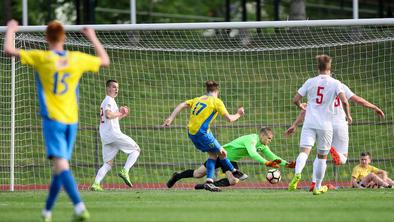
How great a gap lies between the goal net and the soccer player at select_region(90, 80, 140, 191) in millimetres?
2611

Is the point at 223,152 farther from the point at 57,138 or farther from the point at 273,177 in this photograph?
the point at 57,138

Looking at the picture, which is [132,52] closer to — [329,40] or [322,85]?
[329,40]

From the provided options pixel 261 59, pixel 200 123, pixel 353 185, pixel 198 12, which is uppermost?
pixel 198 12

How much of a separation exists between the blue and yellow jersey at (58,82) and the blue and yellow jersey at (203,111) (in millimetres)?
5484

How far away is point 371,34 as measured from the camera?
19.5 m

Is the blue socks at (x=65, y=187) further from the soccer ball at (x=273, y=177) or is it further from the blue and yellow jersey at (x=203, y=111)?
the soccer ball at (x=273, y=177)

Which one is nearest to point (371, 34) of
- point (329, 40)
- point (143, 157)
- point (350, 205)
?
point (329, 40)

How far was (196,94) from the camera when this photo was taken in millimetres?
22250

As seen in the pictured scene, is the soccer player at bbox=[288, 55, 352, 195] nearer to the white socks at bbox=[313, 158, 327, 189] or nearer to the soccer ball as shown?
the white socks at bbox=[313, 158, 327, 189]

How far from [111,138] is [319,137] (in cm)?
399

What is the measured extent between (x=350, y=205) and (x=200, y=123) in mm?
4126

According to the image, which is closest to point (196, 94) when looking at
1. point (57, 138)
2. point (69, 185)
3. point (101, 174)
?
point (101, 174)

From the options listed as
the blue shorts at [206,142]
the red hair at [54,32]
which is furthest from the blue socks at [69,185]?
the blue shorts at [206,142]

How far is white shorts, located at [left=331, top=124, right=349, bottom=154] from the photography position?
14.3 metres
